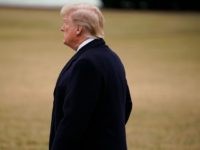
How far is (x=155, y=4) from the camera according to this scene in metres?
56.4

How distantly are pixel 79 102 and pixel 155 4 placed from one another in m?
53.5

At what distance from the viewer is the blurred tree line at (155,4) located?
54531mm

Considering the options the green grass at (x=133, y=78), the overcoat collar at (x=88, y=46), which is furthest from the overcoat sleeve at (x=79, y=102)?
the green grass at (x=133, y=78)

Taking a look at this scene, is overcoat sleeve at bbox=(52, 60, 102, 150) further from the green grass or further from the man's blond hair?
the green grass

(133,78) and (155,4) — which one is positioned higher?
(133,78)

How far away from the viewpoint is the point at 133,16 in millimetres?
44156

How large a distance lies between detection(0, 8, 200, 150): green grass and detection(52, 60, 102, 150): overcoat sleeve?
14.8 ft

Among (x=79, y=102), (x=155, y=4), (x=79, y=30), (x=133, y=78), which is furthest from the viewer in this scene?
(x=155, y=4)

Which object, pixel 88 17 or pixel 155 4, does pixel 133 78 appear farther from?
pixel 155 4

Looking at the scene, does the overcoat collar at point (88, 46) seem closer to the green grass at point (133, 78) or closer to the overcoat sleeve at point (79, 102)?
the overcoat sleeve at point (79, 102)

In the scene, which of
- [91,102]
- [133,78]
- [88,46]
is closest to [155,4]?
[133,78]

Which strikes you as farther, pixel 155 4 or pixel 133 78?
pixel 155 4

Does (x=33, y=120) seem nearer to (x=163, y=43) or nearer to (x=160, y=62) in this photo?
(x=160, y=62)

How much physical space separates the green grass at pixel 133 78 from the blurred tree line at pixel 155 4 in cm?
1496
